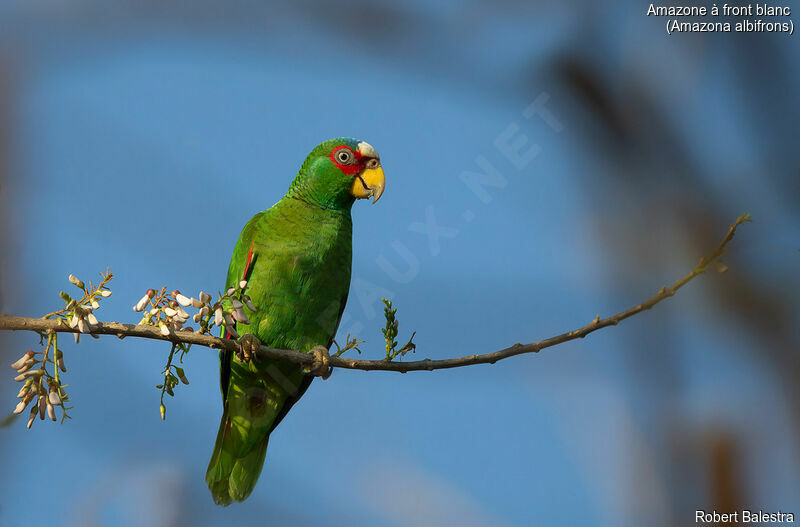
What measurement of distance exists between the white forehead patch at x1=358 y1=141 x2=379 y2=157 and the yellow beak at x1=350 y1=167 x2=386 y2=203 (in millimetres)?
121

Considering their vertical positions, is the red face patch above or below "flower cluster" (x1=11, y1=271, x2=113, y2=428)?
above

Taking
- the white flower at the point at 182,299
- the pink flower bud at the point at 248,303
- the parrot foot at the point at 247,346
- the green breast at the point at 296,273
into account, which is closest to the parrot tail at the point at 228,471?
the green breast at the point at 296,273

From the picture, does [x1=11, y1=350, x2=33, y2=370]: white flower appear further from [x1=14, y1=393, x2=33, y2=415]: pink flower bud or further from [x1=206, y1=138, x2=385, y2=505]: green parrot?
[x1=206, y1=138, x2=385, y2=505]: green parrot

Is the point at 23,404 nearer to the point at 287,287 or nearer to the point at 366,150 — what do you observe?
the point at 287,287

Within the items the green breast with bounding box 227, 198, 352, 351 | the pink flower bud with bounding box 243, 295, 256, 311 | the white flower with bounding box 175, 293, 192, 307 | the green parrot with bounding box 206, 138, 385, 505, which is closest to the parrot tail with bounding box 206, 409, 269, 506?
the green parrot with bounding box 206, 138, 385, 505

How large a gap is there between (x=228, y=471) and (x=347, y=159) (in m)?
2.43

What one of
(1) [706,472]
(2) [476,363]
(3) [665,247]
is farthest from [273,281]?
(1) [706,472]

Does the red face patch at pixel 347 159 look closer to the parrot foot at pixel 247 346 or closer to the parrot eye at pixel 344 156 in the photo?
the parrot eye at pixel 344 156

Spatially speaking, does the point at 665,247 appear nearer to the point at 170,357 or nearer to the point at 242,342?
the point at 170,357

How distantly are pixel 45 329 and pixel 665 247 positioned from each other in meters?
2.37

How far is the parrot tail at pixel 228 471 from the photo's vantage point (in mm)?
5340

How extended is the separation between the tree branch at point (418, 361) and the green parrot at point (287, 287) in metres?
1.21

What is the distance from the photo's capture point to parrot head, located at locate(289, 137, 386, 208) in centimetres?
546

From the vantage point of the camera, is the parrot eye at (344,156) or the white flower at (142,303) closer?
the white flower at (142,303)
